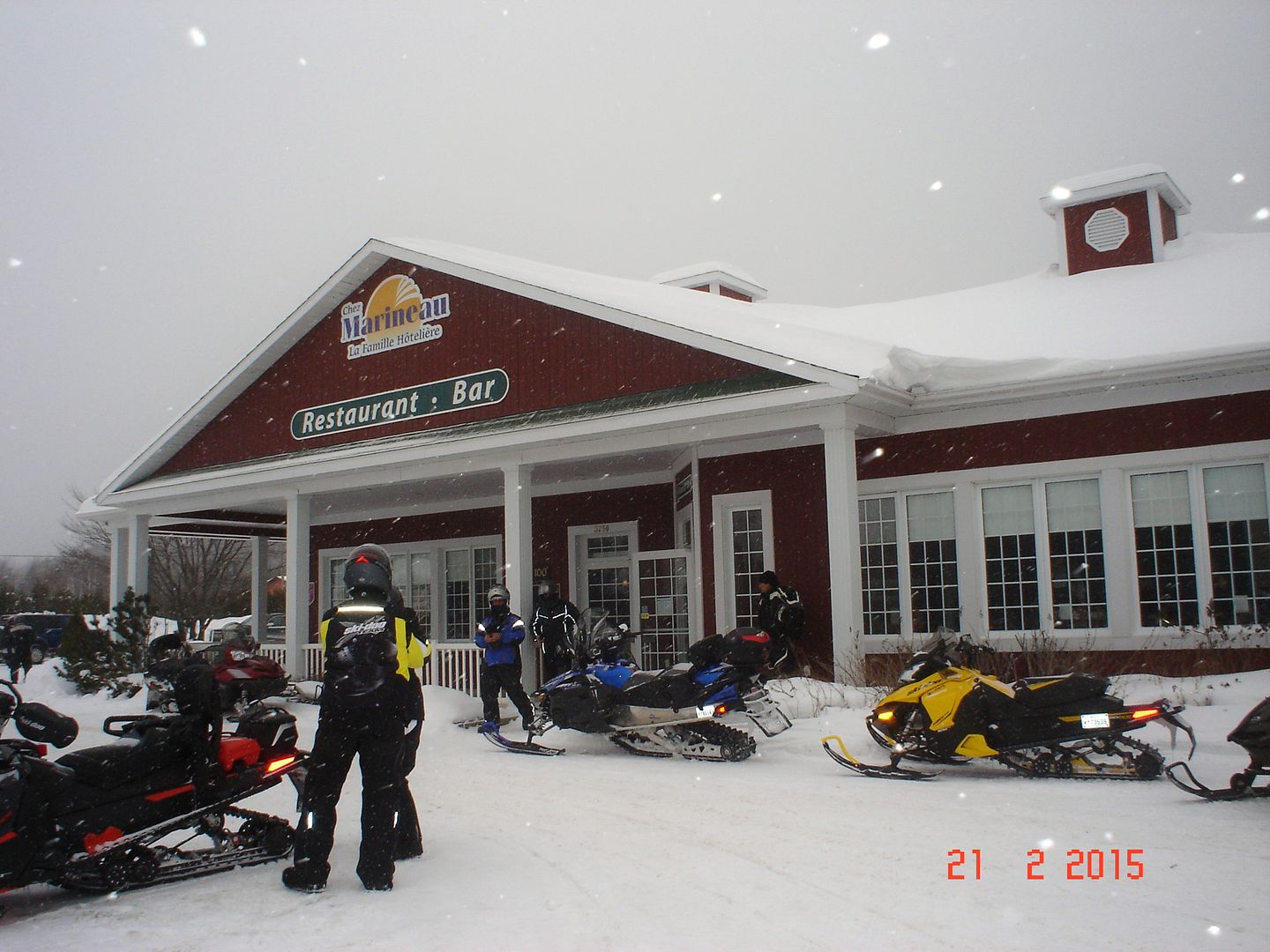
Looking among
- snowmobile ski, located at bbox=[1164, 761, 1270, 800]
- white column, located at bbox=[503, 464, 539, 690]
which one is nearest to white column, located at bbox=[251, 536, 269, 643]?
white column, located at bbox=[503, 464, 539, 690]

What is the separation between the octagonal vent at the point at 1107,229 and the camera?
17.3m

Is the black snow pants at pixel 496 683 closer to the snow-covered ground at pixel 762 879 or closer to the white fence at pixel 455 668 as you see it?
the white fence at pixel 455 668

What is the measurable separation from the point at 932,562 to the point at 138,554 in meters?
13.9

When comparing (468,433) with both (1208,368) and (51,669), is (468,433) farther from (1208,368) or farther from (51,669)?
(51,669)

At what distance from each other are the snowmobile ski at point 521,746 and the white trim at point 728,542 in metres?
3.93

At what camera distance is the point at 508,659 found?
11297 mm

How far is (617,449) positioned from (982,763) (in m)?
6.25

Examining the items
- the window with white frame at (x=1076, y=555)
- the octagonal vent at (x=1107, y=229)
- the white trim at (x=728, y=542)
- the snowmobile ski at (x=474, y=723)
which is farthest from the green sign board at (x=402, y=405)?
the octagonal vent at (x=1107, y=229)

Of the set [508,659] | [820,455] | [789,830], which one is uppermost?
[820,455]

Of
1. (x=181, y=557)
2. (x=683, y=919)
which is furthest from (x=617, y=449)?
(x=181, y=557)

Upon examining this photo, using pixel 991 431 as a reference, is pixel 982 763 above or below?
below

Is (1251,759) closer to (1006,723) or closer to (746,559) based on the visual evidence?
(1006,723)

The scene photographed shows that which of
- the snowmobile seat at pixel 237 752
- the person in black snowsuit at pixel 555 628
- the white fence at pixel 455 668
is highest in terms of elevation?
the person in black snowsuit at pixel 555 628

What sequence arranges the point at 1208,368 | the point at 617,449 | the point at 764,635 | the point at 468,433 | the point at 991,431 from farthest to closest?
the point at 468,433, the point at 617,449, the point at 991,431, the point at 1208,368, the point at 764,635
